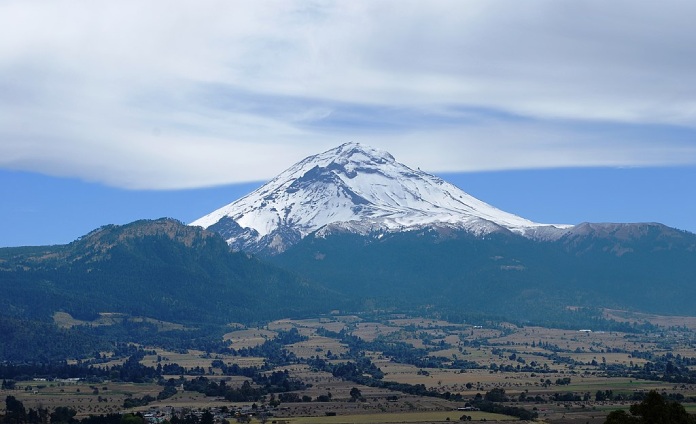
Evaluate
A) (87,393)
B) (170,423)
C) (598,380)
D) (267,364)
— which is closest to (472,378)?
(598,380)

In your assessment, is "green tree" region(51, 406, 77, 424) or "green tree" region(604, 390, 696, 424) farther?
"green tree" region(51, 406, 77, 424)

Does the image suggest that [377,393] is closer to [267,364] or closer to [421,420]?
[421,420]

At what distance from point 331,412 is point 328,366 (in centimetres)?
6698

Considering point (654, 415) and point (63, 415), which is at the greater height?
point (654, 415)

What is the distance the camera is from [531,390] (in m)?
152

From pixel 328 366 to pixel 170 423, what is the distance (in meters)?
80.7

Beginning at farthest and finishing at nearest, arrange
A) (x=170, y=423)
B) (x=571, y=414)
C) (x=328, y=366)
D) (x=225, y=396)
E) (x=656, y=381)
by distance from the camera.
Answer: (x=328, y=366), (x=656, y=381), (x=225, y=396), (x=571, y=414), (x=170, y=423)

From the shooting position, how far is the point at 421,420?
391 ft

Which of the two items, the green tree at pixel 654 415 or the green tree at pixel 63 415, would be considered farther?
the green tree at pixel 63 415

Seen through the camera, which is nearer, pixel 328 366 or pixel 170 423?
pixel 170 423

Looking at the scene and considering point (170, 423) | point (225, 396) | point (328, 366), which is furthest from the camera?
point (328, 366)

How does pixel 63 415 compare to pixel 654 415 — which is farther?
pixel 63 415

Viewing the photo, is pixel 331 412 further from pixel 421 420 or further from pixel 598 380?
pixel 598 380

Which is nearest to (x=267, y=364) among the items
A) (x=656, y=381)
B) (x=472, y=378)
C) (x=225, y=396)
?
(x=472, y=378)
